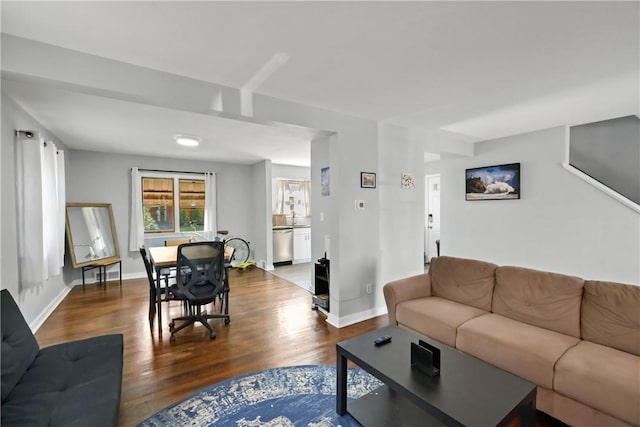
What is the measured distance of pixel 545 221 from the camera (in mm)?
3943

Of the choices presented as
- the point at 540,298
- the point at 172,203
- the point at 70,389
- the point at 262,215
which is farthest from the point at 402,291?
the point at 172,203

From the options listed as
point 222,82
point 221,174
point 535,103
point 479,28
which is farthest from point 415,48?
point 221,174

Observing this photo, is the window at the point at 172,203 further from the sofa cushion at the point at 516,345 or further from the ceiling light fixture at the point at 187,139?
the sofa cushion at the point at 516,345

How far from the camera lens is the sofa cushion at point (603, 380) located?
1429 mm

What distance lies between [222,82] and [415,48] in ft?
4.94

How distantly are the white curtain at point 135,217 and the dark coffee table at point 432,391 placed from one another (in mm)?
4970

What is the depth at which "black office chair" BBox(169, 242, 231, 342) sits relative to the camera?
2.93m

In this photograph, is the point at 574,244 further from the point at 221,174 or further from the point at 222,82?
the point at 221,174

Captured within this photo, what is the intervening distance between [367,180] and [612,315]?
228cm

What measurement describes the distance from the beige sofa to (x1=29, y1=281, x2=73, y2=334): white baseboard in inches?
146

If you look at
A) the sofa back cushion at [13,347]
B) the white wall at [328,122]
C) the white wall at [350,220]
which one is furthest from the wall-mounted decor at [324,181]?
the sofa back cushion at [13,347]

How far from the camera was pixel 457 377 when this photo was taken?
1545mm

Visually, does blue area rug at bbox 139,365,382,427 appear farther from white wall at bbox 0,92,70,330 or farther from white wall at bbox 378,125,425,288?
white wall at bbox 0,92,70,330

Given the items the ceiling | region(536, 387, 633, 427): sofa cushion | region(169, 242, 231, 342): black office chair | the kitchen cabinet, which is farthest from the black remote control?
the kitchen cabinet
